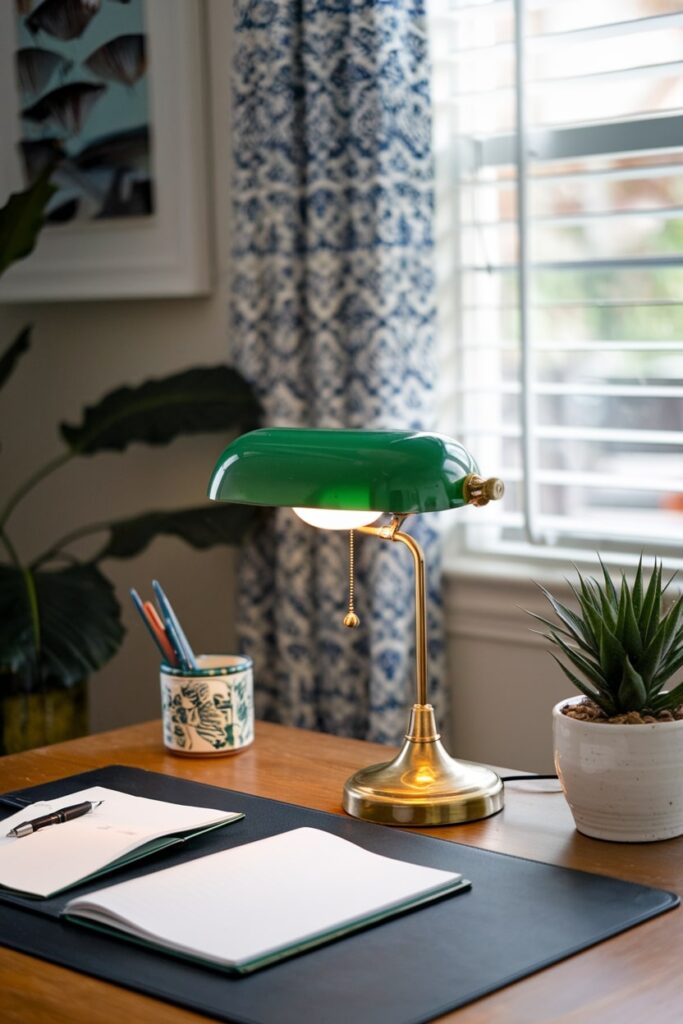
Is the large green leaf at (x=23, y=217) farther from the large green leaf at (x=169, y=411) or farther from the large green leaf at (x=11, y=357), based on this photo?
the large green leaf at (x=169, y=411)

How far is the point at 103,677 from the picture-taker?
3.23 meters

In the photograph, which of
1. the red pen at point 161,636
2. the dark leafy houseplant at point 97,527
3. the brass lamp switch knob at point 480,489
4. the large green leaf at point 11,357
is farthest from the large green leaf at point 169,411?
the brass lamp switch knob at point 480,489

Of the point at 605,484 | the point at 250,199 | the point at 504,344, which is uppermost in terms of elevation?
the point at 250,199

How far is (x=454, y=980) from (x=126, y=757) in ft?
2.43

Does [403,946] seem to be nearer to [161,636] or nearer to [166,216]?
[161,636]

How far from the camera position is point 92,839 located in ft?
4.37

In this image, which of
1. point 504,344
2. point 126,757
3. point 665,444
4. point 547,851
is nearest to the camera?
point 547,851

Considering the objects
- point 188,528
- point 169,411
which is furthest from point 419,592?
point 169,411

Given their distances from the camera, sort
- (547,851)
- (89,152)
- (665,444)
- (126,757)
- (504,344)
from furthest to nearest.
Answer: (89,152)
(504,344)
(665,444)
(126,757)
(547,851)

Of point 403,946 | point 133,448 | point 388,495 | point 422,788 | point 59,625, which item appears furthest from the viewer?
point 133,448

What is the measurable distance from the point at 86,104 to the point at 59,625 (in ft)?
3.86

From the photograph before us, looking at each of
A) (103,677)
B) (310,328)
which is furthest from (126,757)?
(103,677)

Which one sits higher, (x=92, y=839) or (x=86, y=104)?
(x=86, y=104)

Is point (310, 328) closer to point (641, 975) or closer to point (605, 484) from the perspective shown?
point (605, 484)
